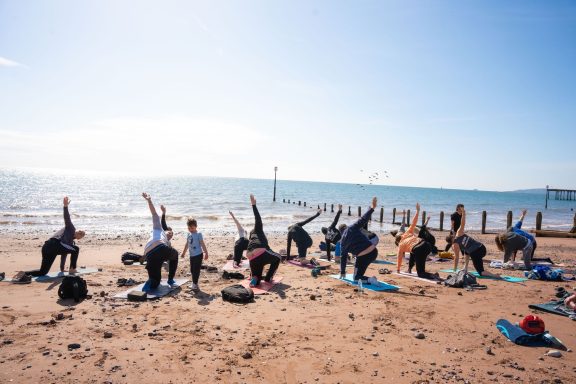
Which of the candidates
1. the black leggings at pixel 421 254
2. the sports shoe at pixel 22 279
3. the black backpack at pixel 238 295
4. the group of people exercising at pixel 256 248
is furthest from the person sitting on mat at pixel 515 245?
the sports shoe at pixel 22 279

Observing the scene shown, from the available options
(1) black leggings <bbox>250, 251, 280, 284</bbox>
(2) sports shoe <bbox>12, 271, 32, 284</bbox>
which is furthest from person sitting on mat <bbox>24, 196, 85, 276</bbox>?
(1) black leggings <bbox>250, 251, 280, 284</bbox>

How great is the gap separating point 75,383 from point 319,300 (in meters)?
4.61

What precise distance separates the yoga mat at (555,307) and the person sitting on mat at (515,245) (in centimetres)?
424

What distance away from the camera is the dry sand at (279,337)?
15.2 ft

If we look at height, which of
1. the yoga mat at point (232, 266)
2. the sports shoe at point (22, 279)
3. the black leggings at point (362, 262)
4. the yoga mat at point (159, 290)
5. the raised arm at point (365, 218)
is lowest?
the yoga mat at point (232, 266)

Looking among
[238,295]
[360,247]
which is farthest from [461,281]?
[238,295]

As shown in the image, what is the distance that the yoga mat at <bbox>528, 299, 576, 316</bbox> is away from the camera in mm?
7039

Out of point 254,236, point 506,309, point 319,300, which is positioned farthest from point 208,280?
point 506,309

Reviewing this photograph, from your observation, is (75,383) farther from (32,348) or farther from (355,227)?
(355,227)

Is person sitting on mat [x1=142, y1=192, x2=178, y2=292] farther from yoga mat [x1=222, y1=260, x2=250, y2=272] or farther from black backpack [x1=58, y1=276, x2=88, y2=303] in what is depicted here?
yoga mat [x1=222, y1=260, x2=250, y2=272]

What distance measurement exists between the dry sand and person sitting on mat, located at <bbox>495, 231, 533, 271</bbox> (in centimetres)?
298

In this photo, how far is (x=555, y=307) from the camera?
7332mm

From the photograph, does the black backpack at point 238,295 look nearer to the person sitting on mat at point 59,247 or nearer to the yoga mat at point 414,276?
the person sitting on mat at point 59,247

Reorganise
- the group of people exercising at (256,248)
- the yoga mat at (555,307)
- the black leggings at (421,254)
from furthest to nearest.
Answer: the black leggings at (421,254), the group of people exercising at (256,248), the yoga mat at (555,307)
